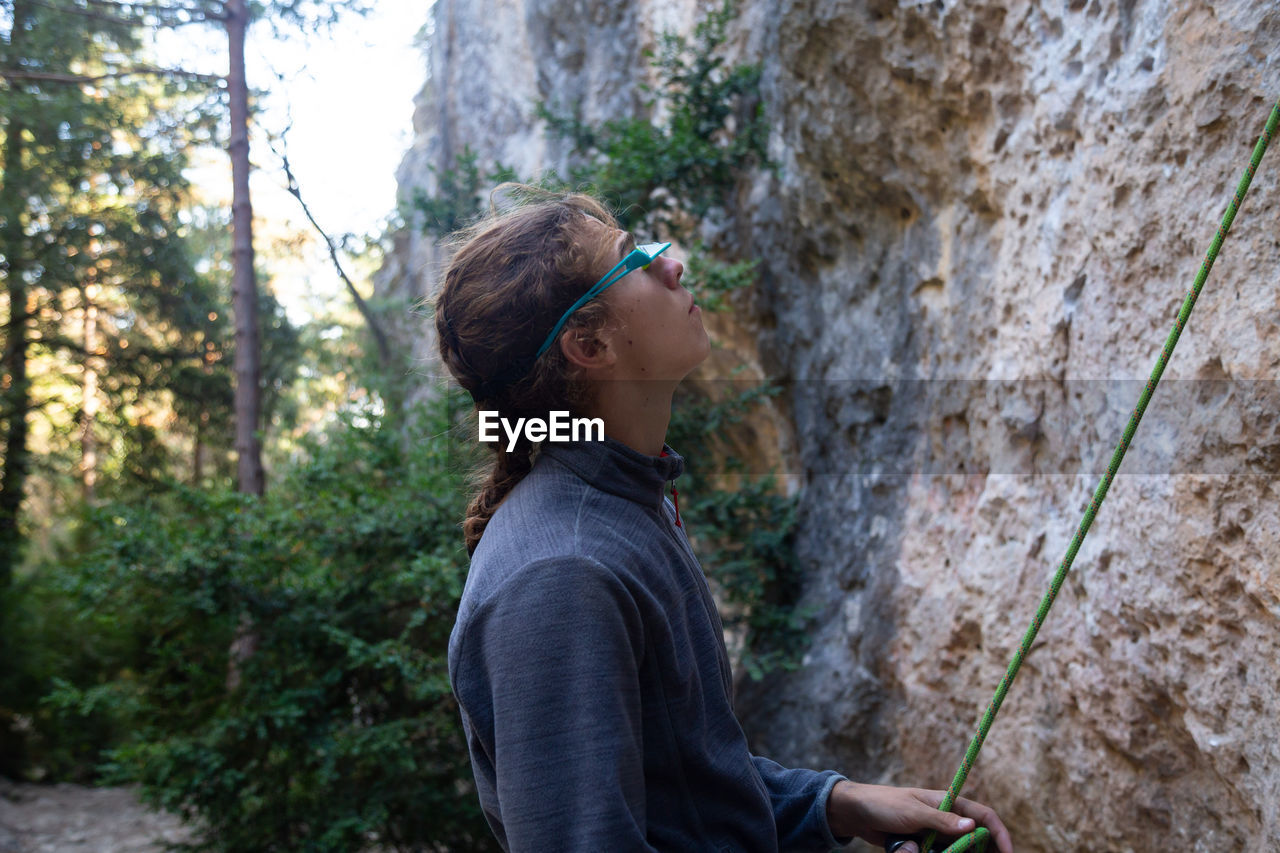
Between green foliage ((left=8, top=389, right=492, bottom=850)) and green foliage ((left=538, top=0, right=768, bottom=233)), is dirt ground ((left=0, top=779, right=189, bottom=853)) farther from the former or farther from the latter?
green foliage ((left=538, top=0, right=768, bottom=233))

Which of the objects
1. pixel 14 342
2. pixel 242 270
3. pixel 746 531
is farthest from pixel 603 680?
pixel 14 342

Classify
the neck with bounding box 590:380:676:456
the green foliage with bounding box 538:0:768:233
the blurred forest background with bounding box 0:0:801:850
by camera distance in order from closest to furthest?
the neck with bounding box 590:380:676:456 → the blurred forest background with bounding box 0:0:801:850 → the green foliage with bounding box 538:0:768:233

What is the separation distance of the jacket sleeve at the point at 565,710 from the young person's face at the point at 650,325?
1.35 ft

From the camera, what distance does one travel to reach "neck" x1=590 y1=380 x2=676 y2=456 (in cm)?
144

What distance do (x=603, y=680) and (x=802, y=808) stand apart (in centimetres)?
58

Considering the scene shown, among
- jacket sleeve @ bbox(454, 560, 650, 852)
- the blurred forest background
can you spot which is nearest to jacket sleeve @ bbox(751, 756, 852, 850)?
jacket sleeve @ bbox(454, 560, 650, 852)

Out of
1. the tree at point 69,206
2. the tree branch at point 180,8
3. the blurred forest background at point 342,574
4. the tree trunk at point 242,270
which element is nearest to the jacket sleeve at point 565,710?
the blurred forest background at point 342,574

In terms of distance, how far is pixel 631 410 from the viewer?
4.74ft

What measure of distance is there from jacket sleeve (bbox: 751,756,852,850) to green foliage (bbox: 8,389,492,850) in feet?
10.9

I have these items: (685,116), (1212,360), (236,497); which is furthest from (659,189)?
(1212,360)

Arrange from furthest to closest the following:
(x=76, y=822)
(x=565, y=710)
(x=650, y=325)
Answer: (x=76, y=822)
(x=650, y=325)
(x=565, y=710)

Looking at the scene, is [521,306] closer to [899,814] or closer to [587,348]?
[587,348]

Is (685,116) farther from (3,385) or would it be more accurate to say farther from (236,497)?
(3,385)

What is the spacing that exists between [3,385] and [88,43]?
350 centimetres
